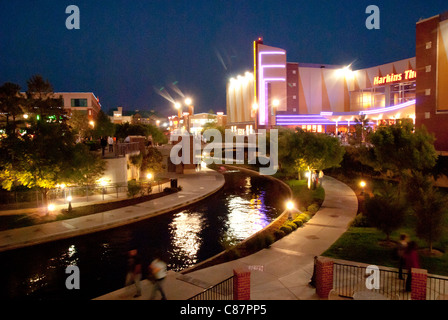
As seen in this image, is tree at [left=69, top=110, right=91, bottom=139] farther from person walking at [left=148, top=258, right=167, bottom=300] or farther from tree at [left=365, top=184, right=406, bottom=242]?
person walking at [left=148, top=258, right=167, bottom=300]

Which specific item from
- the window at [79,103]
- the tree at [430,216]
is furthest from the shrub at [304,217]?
the window at [79,103]

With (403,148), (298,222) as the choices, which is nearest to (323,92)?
(403,148)

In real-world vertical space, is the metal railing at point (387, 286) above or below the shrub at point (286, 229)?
above

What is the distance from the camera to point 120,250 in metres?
15.9

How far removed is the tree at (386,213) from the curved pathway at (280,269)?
2130 millimetres

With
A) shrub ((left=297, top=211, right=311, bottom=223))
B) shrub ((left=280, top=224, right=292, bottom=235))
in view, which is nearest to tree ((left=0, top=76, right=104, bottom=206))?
shrub ((left=280, top=224, right=292, bottom=235))

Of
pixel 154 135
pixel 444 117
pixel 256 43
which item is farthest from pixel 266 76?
pixel 444 117

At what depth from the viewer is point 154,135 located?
6078 centimetres

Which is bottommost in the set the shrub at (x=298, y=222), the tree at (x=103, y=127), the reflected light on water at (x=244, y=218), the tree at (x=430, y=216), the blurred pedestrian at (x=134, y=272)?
the reflected light on water at (x=244, y=218)

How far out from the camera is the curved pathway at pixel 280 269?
10625 millimetres

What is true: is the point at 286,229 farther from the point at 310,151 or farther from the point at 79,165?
the point at 310,151

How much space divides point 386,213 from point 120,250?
11521mm

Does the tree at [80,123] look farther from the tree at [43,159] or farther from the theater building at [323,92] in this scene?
the tree at [43,159]

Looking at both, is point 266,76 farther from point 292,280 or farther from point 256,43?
point 292,280
